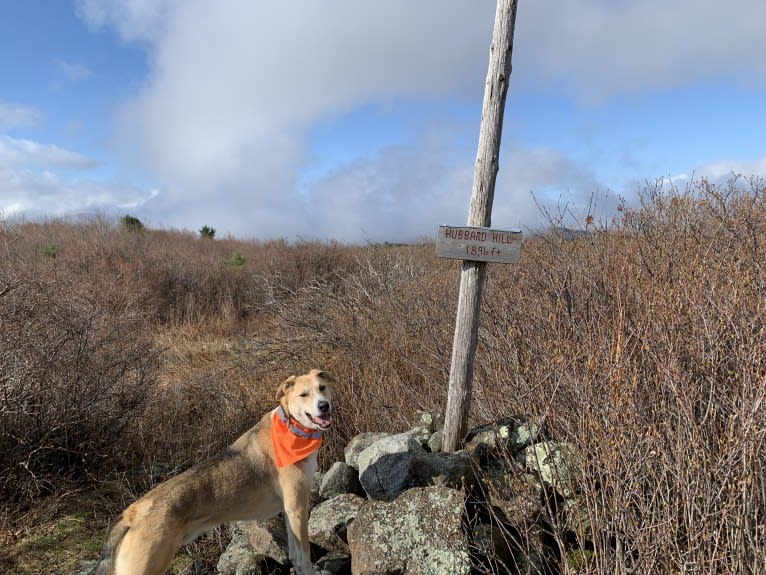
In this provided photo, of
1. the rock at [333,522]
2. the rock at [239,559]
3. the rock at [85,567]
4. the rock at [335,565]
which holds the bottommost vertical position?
the rock at [85,567]

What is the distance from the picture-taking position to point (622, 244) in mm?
6344

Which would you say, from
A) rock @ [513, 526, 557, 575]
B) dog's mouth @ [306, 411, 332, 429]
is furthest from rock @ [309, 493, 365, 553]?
rock @ [513, 526, 557, 575]

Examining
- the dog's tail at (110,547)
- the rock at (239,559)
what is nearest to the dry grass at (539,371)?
the rock at (239,559)

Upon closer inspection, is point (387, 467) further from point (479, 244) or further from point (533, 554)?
point (479, 244)

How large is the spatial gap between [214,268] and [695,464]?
13.8 metres

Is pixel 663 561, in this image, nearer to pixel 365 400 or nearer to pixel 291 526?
pixel 291 526

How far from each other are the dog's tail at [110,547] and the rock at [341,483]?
171 centimetres

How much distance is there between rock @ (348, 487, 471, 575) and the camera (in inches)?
124

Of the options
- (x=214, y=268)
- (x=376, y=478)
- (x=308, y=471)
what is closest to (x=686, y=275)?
(x=376, y=478)

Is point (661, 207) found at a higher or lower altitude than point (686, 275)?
higher

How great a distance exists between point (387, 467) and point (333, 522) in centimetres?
Result: 55

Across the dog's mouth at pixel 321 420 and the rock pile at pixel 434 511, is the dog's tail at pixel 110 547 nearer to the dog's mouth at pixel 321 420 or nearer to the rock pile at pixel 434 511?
the rock pile at pixel 434 511

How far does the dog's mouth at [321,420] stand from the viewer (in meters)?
3.62

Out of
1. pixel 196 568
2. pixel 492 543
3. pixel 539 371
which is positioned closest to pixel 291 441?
pixel 196 568
